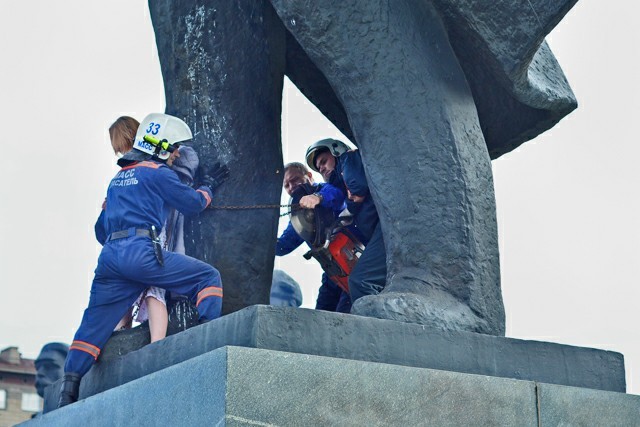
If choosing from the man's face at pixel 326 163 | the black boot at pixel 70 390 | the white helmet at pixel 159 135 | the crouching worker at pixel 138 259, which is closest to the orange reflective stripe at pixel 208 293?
the crouching worker at pixel 138 259

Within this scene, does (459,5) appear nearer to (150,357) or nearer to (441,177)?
(441,177)

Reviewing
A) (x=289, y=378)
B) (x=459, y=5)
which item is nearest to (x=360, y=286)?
(x=459, y=5)

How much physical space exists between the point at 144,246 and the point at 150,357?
1.98 ft

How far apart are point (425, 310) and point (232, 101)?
1.33 m

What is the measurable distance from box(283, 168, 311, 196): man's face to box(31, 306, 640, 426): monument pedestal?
1541mm

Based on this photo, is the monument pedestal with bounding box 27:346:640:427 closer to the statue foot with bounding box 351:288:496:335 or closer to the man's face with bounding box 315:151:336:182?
the statue foot with bounding box 351:288:496:335

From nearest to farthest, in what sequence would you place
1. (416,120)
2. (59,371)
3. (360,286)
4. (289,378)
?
1. (289,378)
2. (416,120)
3. (360,286)
4. (59,371)

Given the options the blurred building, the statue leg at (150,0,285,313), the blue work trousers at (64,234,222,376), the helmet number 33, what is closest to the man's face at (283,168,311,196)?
the statue leg at (150,0,285,313)

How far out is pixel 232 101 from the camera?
5285 millimetres

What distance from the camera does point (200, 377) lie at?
384cm

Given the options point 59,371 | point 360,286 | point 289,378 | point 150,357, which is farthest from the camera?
point 59,371

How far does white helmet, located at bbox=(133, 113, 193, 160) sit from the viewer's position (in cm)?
512

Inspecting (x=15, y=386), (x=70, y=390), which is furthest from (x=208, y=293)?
(x=15, y=386)

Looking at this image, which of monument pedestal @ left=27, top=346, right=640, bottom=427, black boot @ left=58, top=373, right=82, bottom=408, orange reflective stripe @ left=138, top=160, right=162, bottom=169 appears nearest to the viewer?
monument pedestal @ left=27, top=346, right=640, bottom=427
